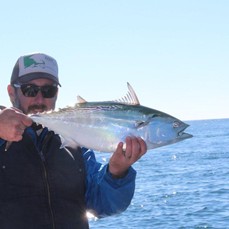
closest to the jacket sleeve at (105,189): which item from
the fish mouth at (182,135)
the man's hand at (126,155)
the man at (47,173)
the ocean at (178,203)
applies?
the man at (47,173)

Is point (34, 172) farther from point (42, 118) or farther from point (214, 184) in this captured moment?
point (214, 184)

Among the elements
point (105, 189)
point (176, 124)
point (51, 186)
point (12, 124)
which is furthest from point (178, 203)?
point (12, 124)

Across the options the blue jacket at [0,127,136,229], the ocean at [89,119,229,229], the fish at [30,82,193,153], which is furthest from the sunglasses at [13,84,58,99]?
the ocean at [89,119,229,229]

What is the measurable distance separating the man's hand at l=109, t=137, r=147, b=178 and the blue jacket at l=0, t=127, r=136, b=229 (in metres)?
0.12

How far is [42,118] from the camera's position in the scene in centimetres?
490

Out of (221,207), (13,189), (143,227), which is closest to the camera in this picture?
(13,189)

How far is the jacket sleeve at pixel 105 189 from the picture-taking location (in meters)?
5.32

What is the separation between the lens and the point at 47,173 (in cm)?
517

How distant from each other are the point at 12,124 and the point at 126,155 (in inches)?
44.6

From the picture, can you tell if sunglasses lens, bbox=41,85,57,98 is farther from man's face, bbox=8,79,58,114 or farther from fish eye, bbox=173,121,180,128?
fish eye, bbox=173,121,180,128

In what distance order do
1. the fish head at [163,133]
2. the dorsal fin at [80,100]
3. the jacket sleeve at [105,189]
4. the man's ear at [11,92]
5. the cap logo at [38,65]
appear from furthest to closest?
the man's ear at [11,92] → the cap logo at [38,65] → the jacket sleeve at [105,189] → the dorsal fin at [80,100] → the fish head at [163,133]

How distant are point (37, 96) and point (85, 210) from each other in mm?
1330

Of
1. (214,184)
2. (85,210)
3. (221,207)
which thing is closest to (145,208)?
(221,207)

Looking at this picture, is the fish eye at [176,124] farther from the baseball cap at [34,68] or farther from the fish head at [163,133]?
the baseball cap at [34,68]
